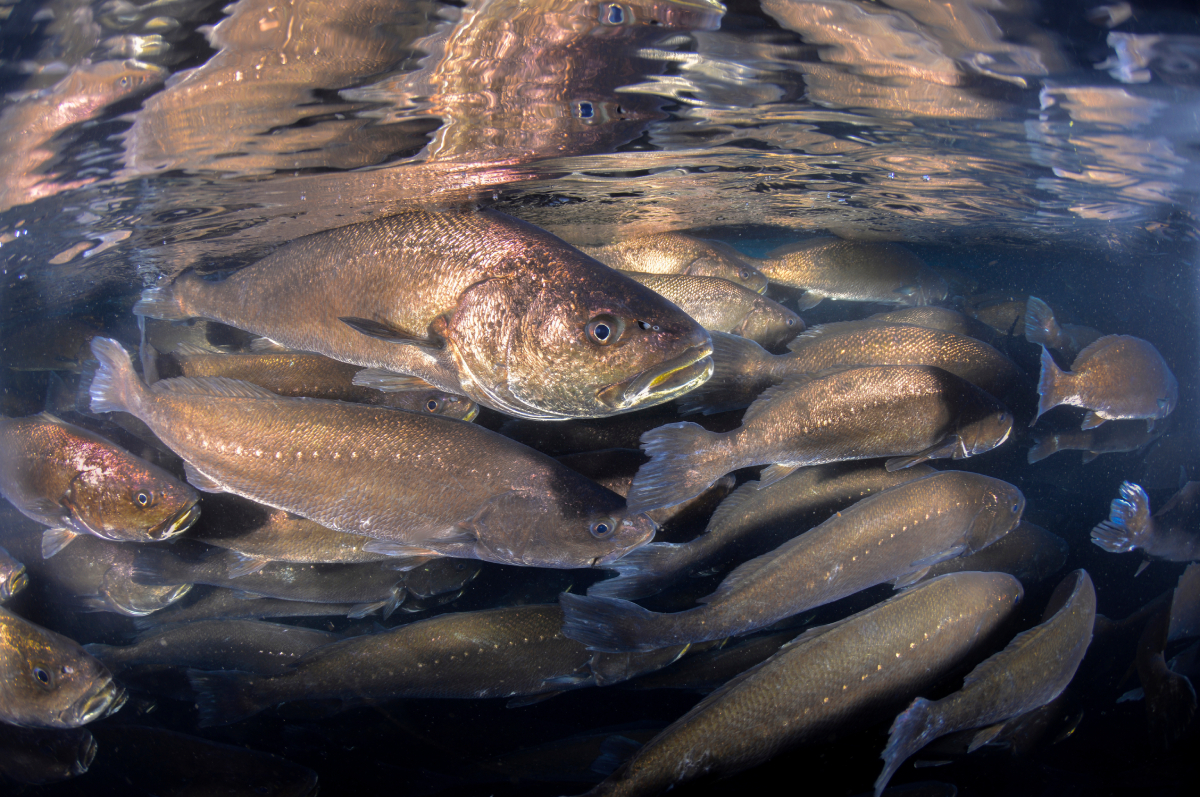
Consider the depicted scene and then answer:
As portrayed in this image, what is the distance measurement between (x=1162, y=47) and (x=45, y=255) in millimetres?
15666

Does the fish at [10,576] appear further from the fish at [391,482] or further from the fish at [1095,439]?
the fish at [1095,439]

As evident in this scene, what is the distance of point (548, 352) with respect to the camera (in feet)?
8.51

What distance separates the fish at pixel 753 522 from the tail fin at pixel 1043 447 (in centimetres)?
276

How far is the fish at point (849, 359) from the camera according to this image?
172 inches

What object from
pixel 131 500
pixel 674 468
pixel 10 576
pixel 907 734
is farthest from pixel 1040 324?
pixel 10 576

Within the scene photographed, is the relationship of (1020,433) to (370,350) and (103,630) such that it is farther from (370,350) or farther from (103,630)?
(103,630)

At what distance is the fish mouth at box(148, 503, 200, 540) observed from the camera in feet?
11.9

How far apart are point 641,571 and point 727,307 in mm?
3429

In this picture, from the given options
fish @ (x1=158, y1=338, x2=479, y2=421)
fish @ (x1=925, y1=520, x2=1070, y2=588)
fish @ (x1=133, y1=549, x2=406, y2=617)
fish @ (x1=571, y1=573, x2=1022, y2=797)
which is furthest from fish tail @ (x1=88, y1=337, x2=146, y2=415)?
fish @ (x1=925, y1=520, x2=1070, y2=588)

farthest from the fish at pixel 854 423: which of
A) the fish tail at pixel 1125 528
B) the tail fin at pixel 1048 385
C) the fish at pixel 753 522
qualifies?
the fish tail at pixel 1125 528

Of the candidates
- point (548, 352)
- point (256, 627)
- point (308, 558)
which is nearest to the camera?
point (548, 352)

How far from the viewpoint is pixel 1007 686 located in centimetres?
324

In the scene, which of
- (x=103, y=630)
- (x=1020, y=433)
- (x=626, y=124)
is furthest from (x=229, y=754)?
(x=1020, y=433)

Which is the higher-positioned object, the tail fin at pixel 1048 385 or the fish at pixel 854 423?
the fish at pixel 854 423
